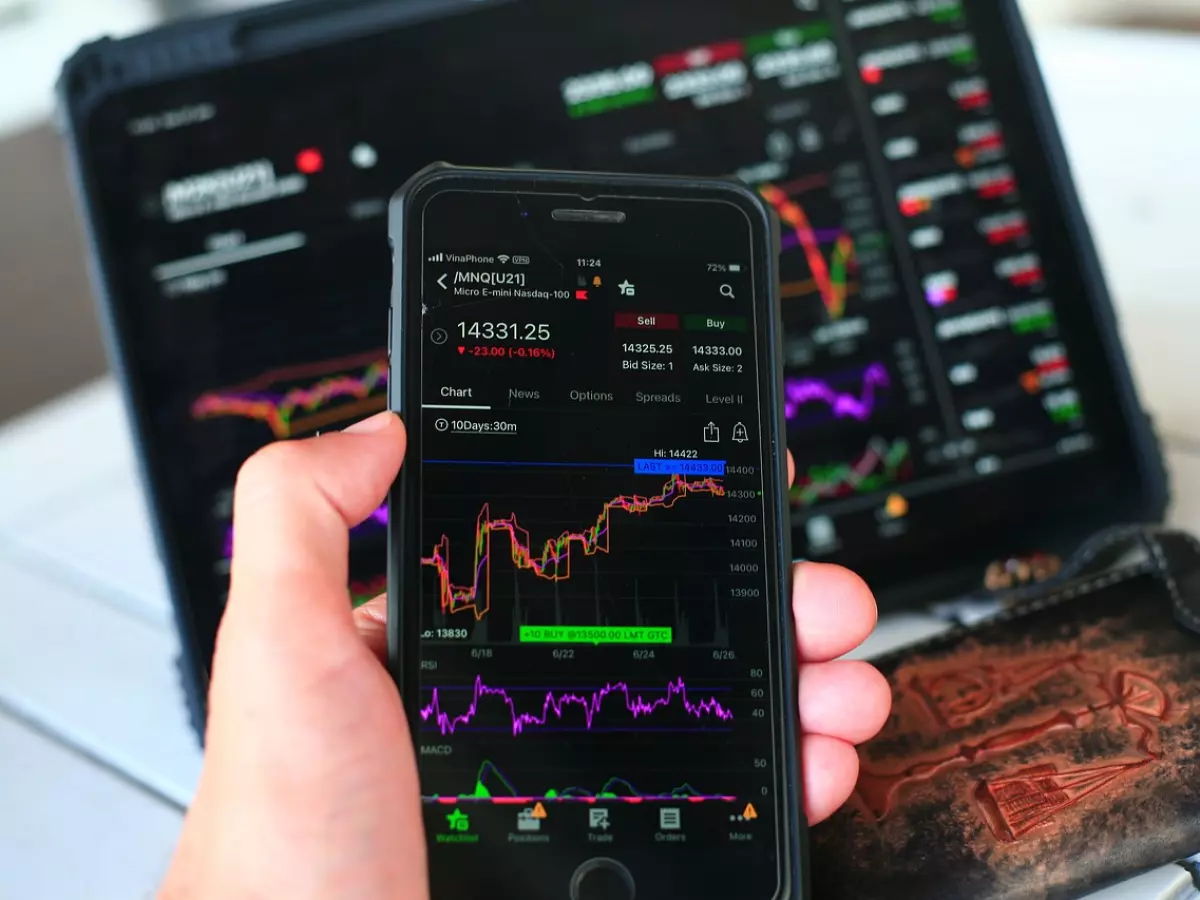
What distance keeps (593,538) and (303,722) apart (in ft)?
0.42

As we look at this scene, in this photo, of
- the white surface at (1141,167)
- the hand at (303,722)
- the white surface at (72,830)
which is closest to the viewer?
the hand at (303,722)

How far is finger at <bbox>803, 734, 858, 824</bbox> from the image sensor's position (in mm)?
434

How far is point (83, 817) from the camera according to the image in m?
0.52

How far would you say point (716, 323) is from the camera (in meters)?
0.46

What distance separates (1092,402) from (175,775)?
514 mm

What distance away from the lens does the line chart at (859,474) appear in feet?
1.92

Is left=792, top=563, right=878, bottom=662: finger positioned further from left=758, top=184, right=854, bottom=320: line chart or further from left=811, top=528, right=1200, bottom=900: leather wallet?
left=758, top=184, right=854, bottom=320: line chart

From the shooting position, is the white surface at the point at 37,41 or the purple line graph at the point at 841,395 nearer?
the purple line graph at the point at 841,395

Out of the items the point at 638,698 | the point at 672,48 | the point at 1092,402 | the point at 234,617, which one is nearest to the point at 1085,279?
the point at 1092,402

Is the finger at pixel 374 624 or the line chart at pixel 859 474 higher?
the finger at pixel 374 624

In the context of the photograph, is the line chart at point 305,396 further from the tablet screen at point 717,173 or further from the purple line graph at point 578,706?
the purple line graph at point 578,706

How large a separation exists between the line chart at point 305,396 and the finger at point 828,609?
0.22m

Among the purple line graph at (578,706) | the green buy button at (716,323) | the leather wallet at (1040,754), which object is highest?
the green buy button at (716,323)

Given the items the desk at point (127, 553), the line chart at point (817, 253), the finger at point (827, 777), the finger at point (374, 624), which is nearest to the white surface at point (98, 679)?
the desk at point (127, 553)
